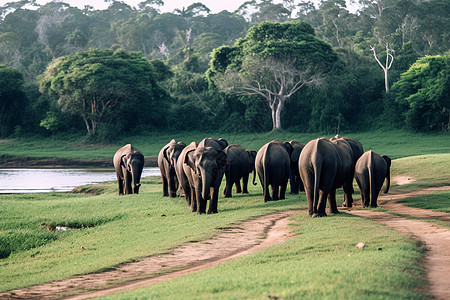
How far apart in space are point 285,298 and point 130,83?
5185 cm

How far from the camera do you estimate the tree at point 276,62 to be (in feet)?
175

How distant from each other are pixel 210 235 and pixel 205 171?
10.8ft

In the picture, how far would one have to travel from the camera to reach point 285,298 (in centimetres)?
639

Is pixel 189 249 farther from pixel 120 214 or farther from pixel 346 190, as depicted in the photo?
pixel 346 190

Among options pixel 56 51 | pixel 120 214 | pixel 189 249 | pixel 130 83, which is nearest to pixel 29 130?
pixel 130 83

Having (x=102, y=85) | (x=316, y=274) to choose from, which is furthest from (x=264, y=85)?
(x=316, y=274)

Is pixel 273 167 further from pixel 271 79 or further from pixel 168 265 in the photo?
pixel 271 79

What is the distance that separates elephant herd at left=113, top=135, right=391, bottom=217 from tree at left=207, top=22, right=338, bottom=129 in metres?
31.6

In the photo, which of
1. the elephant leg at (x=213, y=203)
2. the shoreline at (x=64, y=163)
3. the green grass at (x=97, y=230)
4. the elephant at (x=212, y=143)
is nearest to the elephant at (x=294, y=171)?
the green grass at (x=97, y=230)

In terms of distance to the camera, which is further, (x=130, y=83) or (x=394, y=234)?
(x=130, y=83)

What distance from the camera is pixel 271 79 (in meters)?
55.2

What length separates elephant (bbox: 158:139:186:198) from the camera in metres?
20.4

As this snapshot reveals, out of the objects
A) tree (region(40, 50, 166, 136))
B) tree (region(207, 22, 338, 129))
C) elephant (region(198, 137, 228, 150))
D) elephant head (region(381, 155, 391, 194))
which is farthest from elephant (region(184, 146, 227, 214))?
tree (region(40, 50, 166, 136))

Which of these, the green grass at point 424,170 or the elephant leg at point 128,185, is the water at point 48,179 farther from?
the green grass at point 424,170
